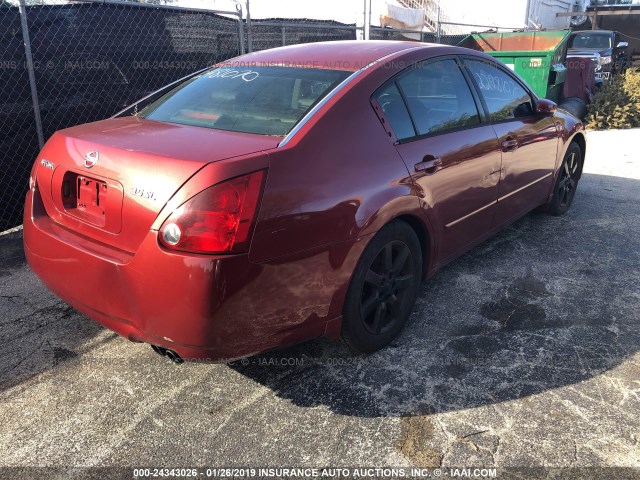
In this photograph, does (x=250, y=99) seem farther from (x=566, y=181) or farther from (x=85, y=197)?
(x=566, y=181)

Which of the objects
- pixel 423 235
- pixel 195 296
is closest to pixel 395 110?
pixel 423 235

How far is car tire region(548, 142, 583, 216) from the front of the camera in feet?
16.9

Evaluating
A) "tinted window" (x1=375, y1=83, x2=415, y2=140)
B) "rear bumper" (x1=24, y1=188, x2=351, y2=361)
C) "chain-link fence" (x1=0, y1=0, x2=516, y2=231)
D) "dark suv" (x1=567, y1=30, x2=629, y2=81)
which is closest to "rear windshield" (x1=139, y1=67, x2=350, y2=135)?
"tinted window" (x1=375, y1=83, x2=415, y2=140)

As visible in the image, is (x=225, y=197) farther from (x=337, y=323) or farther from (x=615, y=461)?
(x=615, y=461)

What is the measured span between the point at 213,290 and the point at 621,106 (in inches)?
461

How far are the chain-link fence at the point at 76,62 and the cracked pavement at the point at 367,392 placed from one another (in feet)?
6.01

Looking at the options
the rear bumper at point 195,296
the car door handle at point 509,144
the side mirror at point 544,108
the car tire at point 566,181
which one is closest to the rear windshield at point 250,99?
the rear bumper at point 195,296

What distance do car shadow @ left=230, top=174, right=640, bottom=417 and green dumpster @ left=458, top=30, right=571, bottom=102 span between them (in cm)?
705

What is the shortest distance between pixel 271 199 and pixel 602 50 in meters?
16.7

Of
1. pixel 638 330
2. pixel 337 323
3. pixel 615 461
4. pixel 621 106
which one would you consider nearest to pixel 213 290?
pixel 337 323

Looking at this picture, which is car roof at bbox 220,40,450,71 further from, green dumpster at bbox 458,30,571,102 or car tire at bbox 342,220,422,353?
green dumpster at bbox 458,30,571,102

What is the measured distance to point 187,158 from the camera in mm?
2229

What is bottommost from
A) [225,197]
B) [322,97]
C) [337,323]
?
[337,323]

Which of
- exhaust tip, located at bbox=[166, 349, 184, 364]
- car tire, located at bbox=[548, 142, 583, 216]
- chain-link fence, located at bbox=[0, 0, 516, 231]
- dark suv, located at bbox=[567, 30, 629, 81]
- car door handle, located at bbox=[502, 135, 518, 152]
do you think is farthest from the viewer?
dark suv, located at bbox=[567, 30, 629, 81]
